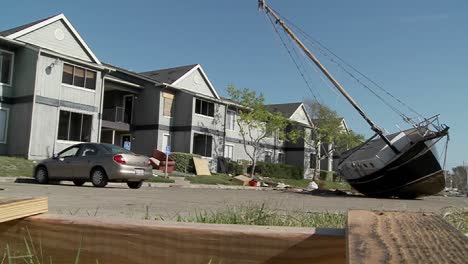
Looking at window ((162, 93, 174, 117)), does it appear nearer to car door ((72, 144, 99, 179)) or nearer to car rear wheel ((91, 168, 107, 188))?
car door ((72, 144, 99, 179))

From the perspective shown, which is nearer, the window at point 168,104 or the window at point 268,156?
the window at point 168,104

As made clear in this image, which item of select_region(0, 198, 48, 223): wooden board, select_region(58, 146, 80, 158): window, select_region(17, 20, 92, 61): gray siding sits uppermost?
select_region(17, 20, 92, 61): gray siding

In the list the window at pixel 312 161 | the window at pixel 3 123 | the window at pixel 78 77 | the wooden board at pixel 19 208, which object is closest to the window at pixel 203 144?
the window at pixel 78 77

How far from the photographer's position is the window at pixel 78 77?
28891mm

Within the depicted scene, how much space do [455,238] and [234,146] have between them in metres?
43.5

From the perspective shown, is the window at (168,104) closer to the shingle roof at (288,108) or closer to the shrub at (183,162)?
the shrub at (183,162)

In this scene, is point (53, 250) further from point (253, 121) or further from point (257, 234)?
point (253, 121)

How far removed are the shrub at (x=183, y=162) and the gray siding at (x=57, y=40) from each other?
9.17m

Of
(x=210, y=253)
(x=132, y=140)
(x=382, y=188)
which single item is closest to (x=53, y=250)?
(x=210, y=253)

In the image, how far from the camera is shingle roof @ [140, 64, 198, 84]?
3975 centimetres

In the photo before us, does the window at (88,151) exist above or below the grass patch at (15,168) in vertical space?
above

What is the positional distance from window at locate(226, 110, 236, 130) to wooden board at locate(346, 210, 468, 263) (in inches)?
1683

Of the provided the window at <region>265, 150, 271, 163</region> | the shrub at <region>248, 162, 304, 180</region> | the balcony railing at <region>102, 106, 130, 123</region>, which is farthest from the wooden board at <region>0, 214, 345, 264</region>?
the window at <region>265, 150, 271, 163</region>

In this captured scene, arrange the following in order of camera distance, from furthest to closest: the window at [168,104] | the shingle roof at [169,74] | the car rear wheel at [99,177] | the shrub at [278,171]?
1. the shrub at [278,171]
2. the shingle roof at [169,74]
3. the window at [168,104]
4. the car rear wheel at [99,177]
